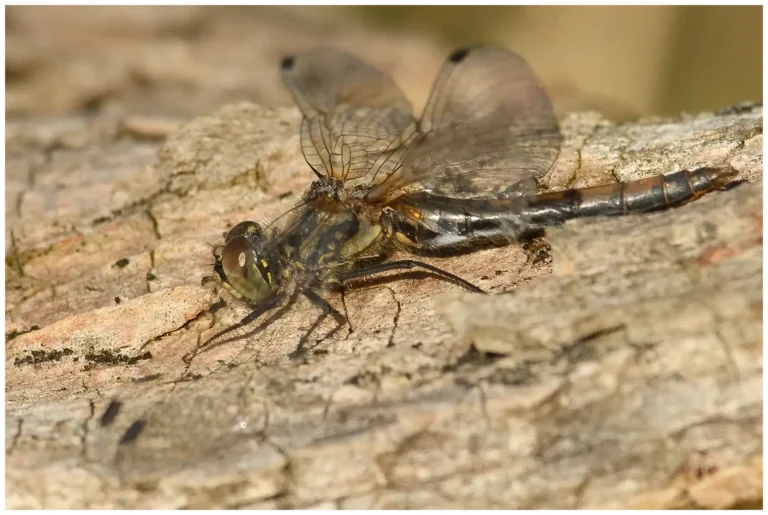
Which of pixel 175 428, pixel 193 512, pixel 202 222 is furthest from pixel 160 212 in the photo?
pixel 193 512

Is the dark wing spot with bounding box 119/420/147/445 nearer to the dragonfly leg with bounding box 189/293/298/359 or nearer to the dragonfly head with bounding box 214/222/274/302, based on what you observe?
the dragonfly leg with bounding box 189/293/298/359

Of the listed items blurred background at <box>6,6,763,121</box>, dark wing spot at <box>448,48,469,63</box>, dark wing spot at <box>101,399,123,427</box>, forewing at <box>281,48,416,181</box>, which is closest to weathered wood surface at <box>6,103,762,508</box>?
dark wing spot at <box>101,399,123,427</box>

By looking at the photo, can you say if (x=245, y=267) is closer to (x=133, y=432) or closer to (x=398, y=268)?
(x=398, y=268)

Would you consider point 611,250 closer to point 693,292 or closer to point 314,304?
point 693,292

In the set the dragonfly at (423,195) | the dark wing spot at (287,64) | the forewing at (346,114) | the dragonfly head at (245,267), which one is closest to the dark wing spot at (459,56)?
the dragonfly at (423,195)

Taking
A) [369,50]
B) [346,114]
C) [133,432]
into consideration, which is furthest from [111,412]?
[369,50]
